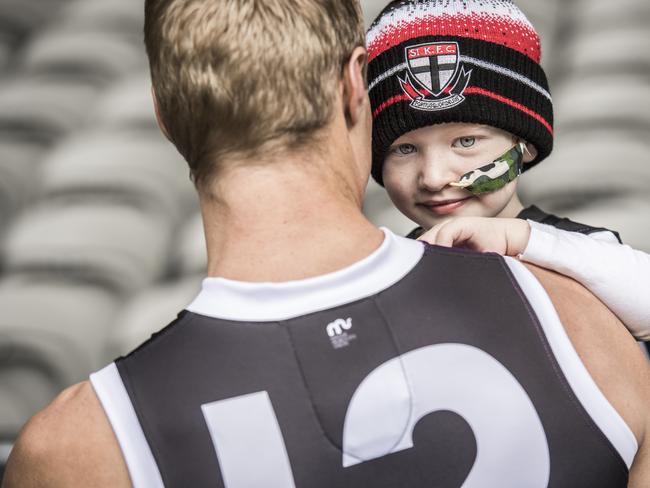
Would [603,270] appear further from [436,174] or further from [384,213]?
[384,213]

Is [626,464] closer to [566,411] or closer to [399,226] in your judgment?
[566,411]

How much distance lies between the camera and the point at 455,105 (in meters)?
1.56

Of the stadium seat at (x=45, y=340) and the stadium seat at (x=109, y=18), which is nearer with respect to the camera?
the stadium seat at (x=45, y=340)

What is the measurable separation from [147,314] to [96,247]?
535 millimetres

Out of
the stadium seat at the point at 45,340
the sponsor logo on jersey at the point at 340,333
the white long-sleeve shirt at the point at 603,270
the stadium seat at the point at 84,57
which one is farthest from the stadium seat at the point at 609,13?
the sponsor logo on jersey at the point at 340,333

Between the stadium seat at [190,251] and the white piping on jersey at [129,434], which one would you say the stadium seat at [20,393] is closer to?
the stadium seat at [190,251]

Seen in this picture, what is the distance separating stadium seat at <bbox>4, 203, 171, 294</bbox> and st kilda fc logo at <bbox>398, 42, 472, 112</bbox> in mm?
2543

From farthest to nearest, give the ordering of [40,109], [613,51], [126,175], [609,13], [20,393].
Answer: [40,109], [609,13], [613,51], [126,175], [20,393]

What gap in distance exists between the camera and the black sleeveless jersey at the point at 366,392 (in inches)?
39.6

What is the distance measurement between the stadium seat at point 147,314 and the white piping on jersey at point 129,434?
7.99 feet

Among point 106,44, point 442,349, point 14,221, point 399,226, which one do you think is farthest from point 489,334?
point 106,44

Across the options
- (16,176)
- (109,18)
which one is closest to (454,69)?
(16,176)

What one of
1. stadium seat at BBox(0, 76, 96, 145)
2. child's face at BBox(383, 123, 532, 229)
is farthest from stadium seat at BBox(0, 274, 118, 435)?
child's face at BBox(383, 123, 532, 229)

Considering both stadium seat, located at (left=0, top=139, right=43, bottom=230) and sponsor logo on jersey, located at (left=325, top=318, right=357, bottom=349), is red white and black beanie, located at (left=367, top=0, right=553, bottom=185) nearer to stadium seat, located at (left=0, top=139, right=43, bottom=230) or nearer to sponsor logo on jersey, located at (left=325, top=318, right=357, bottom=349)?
sponsor logo on jersey, located at (left=325, top=318, right=357, bottom=349)
